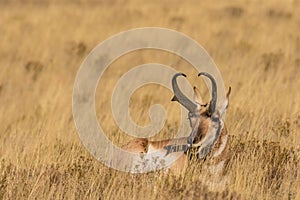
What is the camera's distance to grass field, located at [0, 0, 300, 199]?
5926mm

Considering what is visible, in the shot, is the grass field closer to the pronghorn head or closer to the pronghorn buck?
the pronghorn buck

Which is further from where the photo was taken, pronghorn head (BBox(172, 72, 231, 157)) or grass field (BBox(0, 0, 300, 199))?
pronghorn head (BBox(172, 72, 231, 157))

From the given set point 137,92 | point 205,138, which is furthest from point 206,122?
point 137,92

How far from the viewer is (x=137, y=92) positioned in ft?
37.1

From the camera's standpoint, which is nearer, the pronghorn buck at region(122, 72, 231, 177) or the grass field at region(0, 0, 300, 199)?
the grass field at region(0, 0, 300, 199)

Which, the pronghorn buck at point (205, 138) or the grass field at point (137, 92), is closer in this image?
the grass field at point (137, 92)

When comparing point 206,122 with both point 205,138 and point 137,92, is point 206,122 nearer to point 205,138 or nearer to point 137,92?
point 205,138

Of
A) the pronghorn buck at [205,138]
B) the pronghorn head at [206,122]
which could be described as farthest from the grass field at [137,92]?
the pronghorn head at [206,122]

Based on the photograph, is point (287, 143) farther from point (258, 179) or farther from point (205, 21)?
point (205, 21)

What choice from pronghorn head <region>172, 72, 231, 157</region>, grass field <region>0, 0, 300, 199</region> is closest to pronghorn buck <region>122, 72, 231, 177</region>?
pronghorn head <region>172, 72, 231, 157</region>

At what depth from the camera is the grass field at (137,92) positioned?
5.93m

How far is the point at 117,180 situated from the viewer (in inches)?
239

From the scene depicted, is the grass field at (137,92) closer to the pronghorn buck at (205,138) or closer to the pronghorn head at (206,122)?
the pronghorn buck at (205,138)

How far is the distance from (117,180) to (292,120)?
295cm
